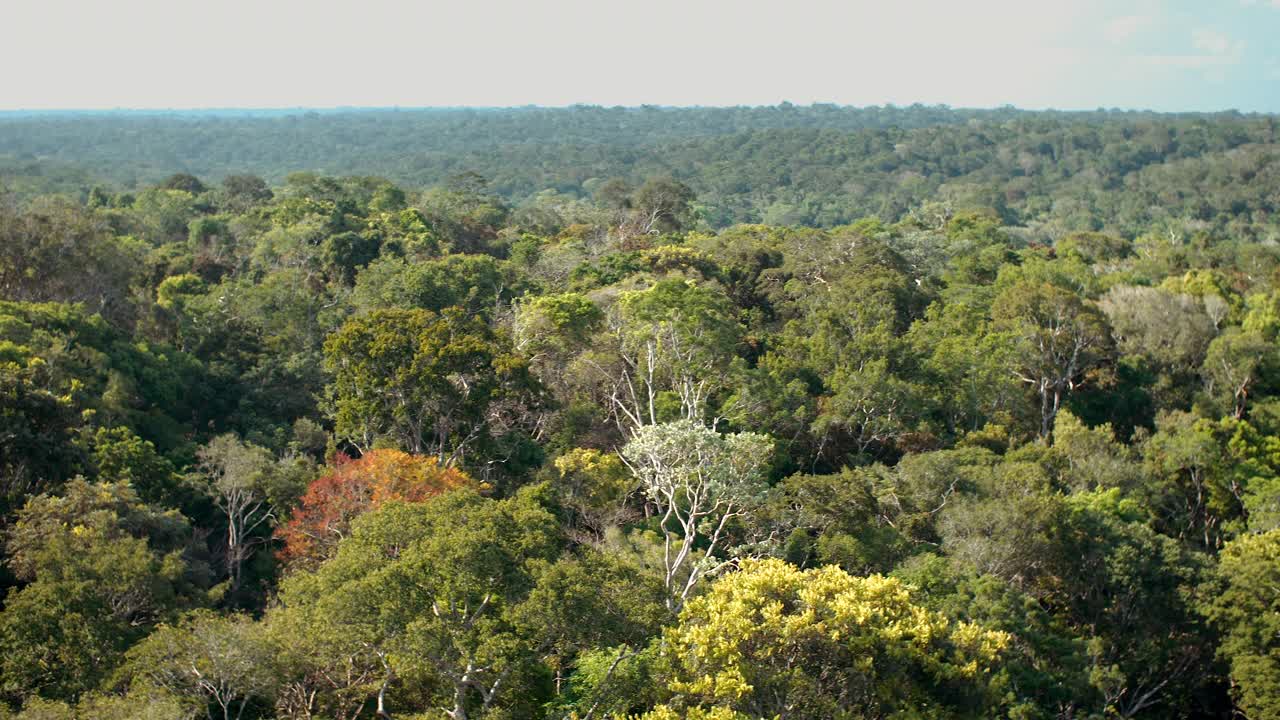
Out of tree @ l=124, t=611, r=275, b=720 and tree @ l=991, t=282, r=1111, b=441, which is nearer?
tree @ l=124, t=611, r=275, b=720

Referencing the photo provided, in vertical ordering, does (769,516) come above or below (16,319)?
below

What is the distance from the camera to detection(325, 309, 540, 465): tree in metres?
18.8

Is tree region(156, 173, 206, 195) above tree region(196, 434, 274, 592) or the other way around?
above

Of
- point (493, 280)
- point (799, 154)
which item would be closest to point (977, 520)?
point (493, 280)

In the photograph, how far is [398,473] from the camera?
16406 millimetres

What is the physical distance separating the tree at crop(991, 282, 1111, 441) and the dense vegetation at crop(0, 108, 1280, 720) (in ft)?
0.38

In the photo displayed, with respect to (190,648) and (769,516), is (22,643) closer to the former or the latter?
(190,648)

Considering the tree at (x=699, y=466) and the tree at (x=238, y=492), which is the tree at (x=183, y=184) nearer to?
the tree at (x=238, y=492)

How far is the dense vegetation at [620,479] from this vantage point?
12000 mm

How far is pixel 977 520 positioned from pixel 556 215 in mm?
40959

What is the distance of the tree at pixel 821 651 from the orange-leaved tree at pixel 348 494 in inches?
228

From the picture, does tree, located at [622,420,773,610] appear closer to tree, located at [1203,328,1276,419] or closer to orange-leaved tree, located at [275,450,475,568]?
orange-leaved tree, located at [275,450,475,568]

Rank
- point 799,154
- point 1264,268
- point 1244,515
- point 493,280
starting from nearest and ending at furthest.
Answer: point 1244,515, point 493,280, point 1264,268, point 799,154

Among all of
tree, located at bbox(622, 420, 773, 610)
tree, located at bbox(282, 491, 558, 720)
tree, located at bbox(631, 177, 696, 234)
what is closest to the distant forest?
tree, located at bbox(631, 177, 696, 234)
